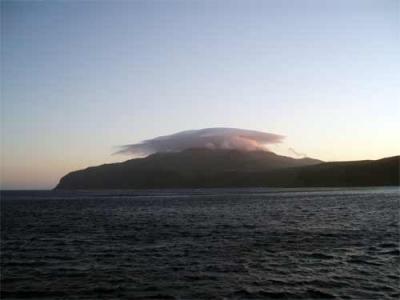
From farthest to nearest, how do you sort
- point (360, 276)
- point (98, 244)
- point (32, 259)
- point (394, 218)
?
point (394, 218) < point (98, 244) < point (32, 259) < point (360, 276)

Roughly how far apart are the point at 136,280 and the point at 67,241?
774 inches

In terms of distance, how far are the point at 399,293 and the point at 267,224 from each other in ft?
103

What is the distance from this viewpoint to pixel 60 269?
28.1 m

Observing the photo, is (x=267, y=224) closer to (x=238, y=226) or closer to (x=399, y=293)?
(x=238, y=226)

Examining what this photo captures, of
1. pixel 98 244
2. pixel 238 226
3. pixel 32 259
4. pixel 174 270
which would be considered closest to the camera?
pixel 174 270

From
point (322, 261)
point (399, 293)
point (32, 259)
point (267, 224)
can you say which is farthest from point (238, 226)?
point (399, 293)

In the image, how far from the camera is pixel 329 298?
2069 cm

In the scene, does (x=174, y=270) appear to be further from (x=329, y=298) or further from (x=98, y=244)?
(x=98, y=244)

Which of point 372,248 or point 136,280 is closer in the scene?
point 136,280

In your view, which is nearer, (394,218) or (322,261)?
(322,261)

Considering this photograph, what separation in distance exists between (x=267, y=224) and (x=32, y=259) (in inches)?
1192

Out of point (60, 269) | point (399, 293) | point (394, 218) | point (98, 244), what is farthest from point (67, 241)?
point (394, 218)

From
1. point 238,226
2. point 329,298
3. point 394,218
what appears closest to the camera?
point 329,298

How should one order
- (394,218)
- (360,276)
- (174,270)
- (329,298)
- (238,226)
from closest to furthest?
(329,298), (360,276), (174,270), (238,226), (394,218)
